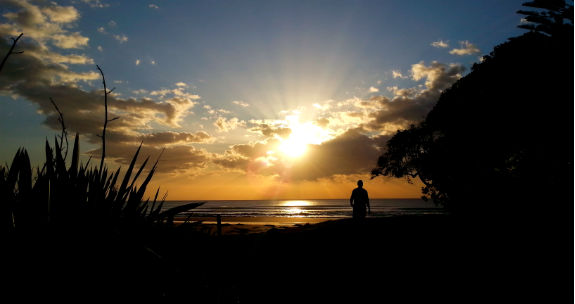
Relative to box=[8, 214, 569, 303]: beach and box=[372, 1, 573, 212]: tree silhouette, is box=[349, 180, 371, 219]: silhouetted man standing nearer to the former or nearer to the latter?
box=[8, 214, 569, 303]: beach

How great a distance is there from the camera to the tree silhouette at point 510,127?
12805mm

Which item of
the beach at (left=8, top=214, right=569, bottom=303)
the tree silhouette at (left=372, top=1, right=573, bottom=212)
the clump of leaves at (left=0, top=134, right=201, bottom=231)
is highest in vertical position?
the tree silhouette at (left=372, top=1, right=573, bottom=212)

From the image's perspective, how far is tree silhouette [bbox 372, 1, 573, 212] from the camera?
12805 millimetres

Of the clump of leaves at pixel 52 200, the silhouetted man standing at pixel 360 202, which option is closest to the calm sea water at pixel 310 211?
the silhouetted man standing at pixel 360 202

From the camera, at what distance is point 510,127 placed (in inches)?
703

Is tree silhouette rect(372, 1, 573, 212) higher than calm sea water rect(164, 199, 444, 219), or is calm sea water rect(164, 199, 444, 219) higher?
tree silhouette rect(372, 1, 573, 212)

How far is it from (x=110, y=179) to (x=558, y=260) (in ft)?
29.6

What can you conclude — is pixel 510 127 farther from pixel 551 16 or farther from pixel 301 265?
pixel 301 265

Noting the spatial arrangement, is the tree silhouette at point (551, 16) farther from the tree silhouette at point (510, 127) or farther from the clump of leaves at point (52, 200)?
the clump of leaves at point (52, 200)

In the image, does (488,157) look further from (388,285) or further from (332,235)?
(388,285)

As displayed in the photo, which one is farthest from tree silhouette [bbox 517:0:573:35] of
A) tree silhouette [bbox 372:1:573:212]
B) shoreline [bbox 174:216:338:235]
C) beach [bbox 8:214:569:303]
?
shoreline [bbox 174:216:338:235]

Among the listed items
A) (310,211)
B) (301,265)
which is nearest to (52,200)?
(301,265)

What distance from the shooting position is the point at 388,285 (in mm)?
6582

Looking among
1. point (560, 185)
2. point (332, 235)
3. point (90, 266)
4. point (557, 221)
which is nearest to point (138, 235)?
point (90, 266)
